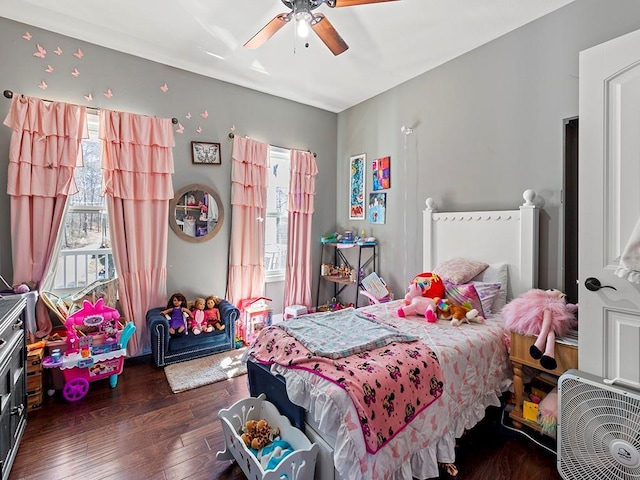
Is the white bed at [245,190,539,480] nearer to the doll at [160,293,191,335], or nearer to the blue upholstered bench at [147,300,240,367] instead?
the blue upholstered bench at [147,300,240,367]

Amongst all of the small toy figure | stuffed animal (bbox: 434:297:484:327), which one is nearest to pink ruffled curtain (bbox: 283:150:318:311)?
the small toy figure

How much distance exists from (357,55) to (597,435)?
316 cm

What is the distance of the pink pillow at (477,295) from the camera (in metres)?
2.38

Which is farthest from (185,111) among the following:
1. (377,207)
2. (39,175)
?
(377,207)

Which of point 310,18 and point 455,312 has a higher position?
point 310,18

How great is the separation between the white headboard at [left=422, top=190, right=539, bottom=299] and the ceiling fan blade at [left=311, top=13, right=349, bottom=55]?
1618 millimetres

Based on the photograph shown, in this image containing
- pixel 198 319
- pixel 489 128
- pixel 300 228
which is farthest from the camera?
pixel 300 228

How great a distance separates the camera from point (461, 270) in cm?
264

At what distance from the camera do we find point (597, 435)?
59.4 inches

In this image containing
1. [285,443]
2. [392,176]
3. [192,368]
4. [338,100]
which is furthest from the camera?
[338,100]

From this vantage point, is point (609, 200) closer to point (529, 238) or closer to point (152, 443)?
point (529, 238)

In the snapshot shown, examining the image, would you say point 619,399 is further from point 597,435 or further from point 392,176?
point 392,176

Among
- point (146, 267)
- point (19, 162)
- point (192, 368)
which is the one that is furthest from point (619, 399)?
point (19, 162)

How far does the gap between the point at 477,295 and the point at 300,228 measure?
2.26m
